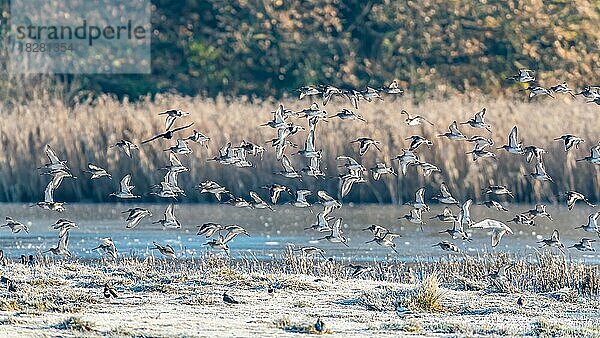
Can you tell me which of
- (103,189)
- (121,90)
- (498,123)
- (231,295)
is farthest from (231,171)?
(121,90)

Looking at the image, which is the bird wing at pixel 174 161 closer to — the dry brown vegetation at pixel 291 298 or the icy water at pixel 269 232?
the dry brown vegetation at pixel 291 298

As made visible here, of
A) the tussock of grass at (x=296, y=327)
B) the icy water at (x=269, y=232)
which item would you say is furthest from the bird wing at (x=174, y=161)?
the tussock of grass at (x=296, y=327)

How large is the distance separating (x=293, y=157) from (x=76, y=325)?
12.9 meters

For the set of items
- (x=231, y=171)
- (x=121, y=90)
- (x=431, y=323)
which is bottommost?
(x=431, y=323)

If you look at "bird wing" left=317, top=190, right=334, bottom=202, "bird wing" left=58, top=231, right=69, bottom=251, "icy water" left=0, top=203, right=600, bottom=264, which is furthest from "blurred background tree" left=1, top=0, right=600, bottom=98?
"bird wing" left=58, top=231, right=69, bottom=251

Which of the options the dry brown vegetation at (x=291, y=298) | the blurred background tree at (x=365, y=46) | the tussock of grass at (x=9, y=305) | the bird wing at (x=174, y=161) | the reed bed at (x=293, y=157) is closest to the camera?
the dry brown vegetation at (x=291, y=298)

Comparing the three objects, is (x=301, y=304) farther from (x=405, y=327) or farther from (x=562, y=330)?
(x=562, y=330)

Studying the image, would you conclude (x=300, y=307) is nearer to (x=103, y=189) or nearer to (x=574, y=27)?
(x=103, y=189)

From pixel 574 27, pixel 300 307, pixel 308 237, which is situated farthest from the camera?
pixel 574 27

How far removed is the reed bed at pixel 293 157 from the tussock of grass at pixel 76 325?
12126 millimetres

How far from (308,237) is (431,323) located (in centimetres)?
756

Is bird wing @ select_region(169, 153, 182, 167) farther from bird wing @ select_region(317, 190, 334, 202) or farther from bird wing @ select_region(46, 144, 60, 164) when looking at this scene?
bird wing @ select_region(317, 190, 334, 202)

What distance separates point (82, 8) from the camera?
37.7 m

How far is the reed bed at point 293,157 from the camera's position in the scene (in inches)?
880
